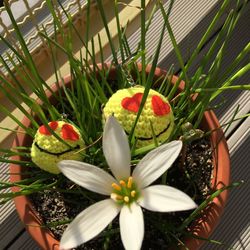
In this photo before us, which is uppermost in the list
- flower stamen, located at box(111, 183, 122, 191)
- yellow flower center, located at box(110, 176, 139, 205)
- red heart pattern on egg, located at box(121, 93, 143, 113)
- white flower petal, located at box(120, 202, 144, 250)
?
red heart pattern on egg, located at box(121, 93, 143, 113)

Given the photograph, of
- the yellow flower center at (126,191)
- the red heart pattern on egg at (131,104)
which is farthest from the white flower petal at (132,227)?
the red heart pattern on egg at (131,104)

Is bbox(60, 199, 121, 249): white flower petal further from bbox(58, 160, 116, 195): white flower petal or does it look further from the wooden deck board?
the wooden deck board

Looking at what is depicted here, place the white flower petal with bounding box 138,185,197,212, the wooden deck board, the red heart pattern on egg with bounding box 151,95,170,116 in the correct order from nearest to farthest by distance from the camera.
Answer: the white flower petal with bounding box 138,185,197,212, the red heart pattern on egg with bounding box 151,95,170,116, the wooden deck board

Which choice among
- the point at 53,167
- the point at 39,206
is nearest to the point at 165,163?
the point at 53,167

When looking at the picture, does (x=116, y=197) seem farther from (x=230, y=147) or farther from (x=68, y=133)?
(x=230, y=147)

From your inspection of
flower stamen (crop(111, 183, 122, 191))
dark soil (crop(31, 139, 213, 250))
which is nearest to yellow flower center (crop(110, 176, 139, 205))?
flower stamen (crop(111, 183, 122, 191))

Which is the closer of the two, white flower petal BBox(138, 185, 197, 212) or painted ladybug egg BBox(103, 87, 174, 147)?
white flower petal BBox(138, 185, 197, 212)
